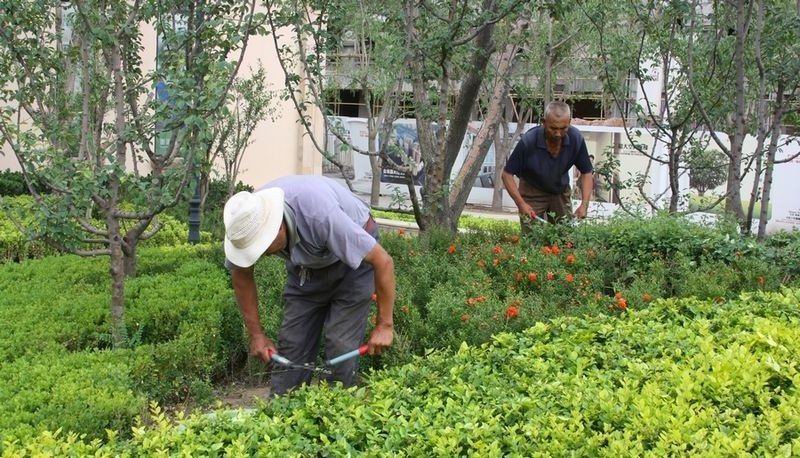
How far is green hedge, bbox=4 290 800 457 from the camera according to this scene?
316cm

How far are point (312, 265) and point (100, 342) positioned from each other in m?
1.89

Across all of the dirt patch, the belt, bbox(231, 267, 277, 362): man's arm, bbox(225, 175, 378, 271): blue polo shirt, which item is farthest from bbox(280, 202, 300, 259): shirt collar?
the dirt patch

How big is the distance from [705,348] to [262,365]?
9.52 feet

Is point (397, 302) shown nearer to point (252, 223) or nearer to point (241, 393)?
point (241, 393)

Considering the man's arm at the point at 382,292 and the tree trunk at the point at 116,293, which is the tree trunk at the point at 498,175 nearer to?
the tree trunk at the point at 116,293

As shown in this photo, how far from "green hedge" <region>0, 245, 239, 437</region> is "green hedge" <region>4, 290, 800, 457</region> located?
54 centimetres

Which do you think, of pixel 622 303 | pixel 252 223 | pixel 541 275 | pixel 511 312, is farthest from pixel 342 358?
pixel 541 275

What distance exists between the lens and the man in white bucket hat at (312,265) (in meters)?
4.13

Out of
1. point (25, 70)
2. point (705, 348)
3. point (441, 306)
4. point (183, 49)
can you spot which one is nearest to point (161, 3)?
point (183, 49)

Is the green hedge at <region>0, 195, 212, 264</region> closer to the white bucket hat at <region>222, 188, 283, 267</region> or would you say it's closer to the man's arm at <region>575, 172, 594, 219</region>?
the white bucket hat at <region>222, 188, 283, 267</region>

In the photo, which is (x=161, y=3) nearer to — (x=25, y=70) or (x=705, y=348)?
(x=25, y=70)

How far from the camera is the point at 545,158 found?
25.7 feet

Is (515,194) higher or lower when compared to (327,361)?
higher

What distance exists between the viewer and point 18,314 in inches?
230
